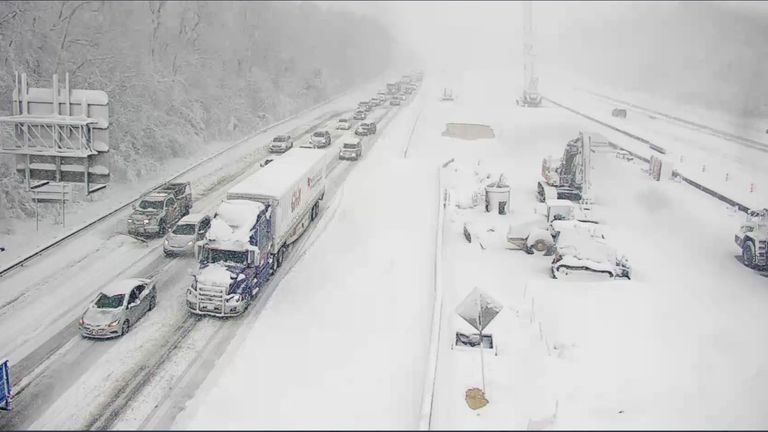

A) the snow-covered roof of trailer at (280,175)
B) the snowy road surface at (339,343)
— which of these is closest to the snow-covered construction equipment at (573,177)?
the snowy road surface at (339,343)

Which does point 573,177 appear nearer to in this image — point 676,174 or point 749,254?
point 749,254

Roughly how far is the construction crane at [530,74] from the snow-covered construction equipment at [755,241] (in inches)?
2249

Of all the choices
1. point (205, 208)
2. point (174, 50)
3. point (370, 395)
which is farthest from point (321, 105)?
point (370, 395)

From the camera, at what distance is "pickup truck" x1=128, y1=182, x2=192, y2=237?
28469 millimetres

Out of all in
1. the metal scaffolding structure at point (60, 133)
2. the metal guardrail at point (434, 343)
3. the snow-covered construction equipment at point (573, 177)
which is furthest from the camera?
the snow-covered construction equipment at point (573, 177)

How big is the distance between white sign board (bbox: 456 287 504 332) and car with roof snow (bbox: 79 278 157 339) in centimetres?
1127

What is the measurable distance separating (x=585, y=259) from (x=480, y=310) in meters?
11.8

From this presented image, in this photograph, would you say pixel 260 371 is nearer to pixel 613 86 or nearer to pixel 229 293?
pixel 229 293

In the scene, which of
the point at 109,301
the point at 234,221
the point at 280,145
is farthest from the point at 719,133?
the point at 109,301

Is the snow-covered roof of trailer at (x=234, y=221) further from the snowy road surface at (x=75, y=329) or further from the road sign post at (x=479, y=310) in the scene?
the road sign post at (x=479, y=310)

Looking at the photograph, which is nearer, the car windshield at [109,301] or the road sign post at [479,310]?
the road sign post at [479,310]

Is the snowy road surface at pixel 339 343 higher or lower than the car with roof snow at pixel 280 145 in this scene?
lower

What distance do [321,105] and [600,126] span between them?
3391cm

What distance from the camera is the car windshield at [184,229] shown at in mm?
26944
